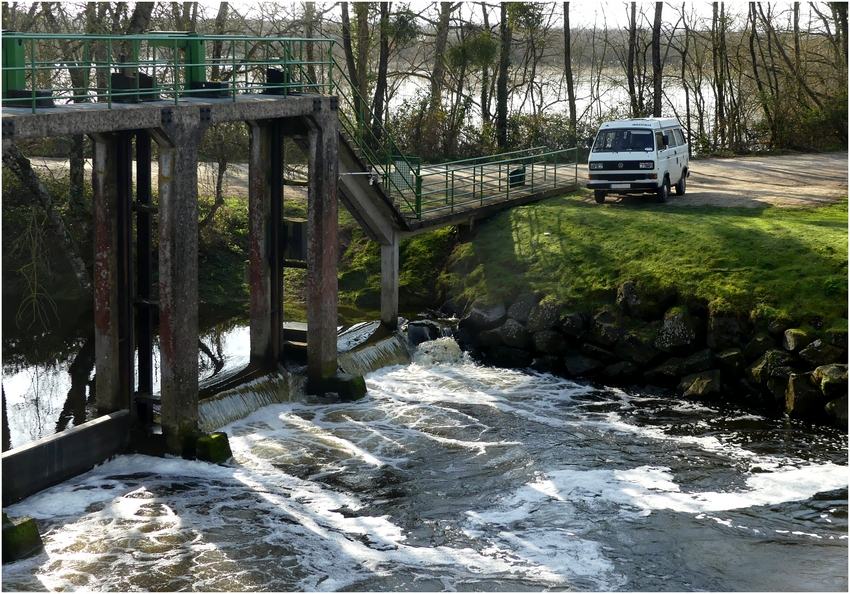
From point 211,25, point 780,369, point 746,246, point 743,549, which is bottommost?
point 743,549

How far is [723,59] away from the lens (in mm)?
39750

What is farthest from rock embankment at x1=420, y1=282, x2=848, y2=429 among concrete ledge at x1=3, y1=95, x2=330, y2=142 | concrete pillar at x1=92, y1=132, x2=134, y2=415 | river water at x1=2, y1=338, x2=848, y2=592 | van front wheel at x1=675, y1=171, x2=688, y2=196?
concrete pillar at x1=92, y1=132, x2=134, y2=415

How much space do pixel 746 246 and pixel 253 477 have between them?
12.3 meters

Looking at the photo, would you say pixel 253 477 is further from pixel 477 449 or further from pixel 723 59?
pixel 723 59

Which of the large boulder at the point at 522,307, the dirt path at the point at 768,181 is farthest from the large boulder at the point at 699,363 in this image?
the dirt path at the point at 768,181

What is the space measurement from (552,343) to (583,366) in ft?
2.99

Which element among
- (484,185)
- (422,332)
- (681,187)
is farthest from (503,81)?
(422,332)

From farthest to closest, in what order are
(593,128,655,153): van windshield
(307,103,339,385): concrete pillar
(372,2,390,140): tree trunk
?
(372,2,390,140): tree trunk
(593,128,655,153): van windshield
(307,103,339,385): concrete pillar

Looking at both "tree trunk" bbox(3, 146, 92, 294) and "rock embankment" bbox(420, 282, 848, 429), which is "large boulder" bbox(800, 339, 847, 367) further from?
"tree trunk" bbox(3, 146, 92, 294)

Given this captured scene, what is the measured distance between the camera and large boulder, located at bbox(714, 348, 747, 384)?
18.3m

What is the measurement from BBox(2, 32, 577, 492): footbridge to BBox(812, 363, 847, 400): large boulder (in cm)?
882

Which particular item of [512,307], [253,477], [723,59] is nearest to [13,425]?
[253,477]

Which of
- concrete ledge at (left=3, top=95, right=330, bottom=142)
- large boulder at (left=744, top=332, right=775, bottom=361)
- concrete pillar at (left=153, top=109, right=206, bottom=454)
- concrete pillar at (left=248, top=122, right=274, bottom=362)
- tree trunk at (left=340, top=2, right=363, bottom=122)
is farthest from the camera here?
tree trunk at (left=340, top=2, right=363, bottom=122)

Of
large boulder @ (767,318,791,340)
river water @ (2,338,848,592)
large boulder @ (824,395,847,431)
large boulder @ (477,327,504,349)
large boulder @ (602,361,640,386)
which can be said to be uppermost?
large boulder @ (767,318,791,340)
